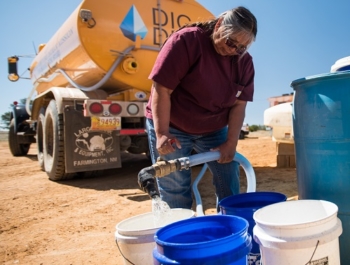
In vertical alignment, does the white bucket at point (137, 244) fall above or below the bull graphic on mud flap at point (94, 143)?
below

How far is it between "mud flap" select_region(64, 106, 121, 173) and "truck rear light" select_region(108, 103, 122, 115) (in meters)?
0.32

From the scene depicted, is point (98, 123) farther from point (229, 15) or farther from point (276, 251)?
point (276, 251)

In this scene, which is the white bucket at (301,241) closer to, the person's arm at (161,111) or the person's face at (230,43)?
the person's arm at (161,111)

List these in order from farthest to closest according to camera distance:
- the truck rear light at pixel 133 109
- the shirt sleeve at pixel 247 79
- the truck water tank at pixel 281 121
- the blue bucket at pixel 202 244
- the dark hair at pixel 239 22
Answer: the truck water tank at pixel 281 121
the truck rear light at pixel 133 109
the shirt sleeve at pixel 247 79
the dark hair at pixel 239 22
the blue bucket at pixel 202 244

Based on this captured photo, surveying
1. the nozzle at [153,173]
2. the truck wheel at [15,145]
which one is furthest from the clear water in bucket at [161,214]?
the truck wheel at [15,145]

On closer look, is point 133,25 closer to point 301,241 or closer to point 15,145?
point 301,241

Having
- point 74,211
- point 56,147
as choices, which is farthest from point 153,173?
point 56,147

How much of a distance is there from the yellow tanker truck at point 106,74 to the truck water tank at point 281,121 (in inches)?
72.9

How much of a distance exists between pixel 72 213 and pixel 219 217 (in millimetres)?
2552

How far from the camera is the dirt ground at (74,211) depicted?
235 cm

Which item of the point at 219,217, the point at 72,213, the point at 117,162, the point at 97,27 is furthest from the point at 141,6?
the point at 219,217

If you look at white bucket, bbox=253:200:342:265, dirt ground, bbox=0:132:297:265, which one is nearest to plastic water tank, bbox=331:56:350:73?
white bucket, bbox=253:200:342:265

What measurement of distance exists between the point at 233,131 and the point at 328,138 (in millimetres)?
573

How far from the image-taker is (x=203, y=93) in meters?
1.73
